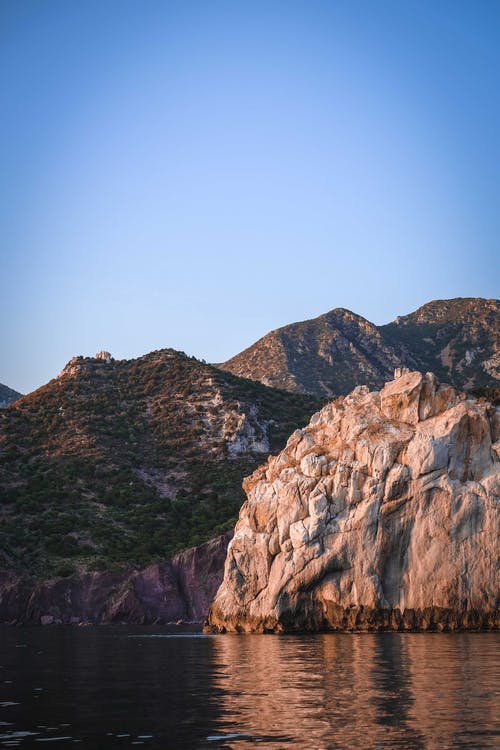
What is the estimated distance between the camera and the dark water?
21.7 m

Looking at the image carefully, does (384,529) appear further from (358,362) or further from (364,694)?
(358,362)

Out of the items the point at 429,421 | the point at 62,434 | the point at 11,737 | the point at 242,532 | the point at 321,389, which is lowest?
the point at 11,737

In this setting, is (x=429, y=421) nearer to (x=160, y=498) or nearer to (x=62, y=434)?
(x=160, y=498)

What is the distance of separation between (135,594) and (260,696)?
63.9 m

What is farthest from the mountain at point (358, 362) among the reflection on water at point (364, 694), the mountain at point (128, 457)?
the reflection on water at point (364, 694)

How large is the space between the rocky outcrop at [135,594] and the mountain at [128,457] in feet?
8.08

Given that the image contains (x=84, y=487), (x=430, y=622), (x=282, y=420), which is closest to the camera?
(x=430, y=622)

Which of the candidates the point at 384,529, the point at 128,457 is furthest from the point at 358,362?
the point at 384,529

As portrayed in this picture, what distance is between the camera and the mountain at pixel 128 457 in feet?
334

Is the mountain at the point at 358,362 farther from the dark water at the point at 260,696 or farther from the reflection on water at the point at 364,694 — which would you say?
the reflection on water at the point at 364,694

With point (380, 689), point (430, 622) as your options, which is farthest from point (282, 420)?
point (380, 689)

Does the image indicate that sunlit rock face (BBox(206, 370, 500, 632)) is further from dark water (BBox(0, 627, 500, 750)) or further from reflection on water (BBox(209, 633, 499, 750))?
reflection on water (BBox(209, 633, 499, 750))

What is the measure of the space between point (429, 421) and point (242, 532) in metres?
16.0

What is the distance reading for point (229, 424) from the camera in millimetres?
131000
